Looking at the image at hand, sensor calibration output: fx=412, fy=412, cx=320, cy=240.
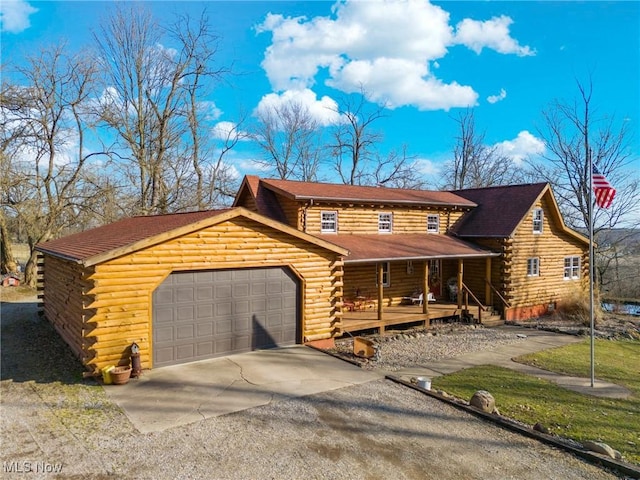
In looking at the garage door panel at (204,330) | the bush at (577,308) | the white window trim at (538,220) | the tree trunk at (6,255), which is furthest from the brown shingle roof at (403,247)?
the tree trunk at (6,255)

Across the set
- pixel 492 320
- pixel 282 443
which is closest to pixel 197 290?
pixel 282 443

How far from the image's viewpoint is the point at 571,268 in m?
22.8

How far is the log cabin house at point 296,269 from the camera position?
9.59 meters

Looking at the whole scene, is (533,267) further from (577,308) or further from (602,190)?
(602,190)

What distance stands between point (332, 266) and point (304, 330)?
2152 mm

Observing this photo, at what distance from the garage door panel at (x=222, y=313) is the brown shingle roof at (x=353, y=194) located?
5611 millimetres

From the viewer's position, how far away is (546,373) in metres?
12.0

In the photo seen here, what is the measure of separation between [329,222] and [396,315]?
15.7 feet

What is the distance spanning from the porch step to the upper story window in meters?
5.89

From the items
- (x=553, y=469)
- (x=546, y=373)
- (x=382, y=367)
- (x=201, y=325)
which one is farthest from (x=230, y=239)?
(x=546, y=373)

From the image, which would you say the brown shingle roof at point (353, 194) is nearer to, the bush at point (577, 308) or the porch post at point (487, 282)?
the porch post at point (487, 282)

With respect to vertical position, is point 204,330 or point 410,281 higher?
point 410,281

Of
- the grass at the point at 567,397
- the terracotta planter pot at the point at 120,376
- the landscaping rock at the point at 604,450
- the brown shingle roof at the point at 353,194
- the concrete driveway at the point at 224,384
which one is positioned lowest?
the grass at the point at 567,397

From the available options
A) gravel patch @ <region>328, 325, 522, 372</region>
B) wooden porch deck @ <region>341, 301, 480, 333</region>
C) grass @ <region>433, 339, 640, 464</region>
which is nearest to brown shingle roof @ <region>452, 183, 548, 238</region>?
wooden porch deck @ <region>341, 301, 480, 333</region>
